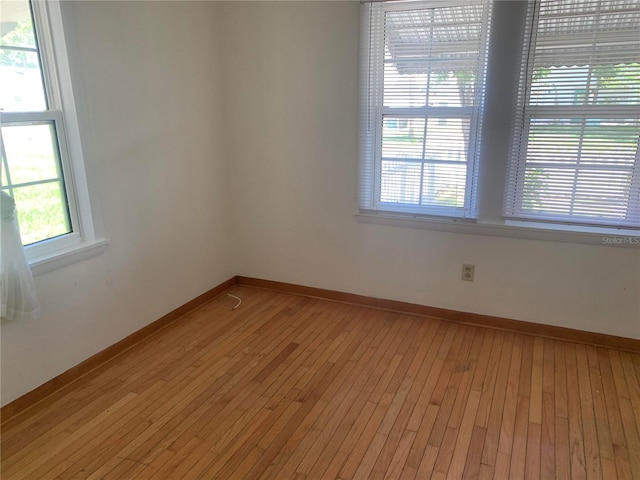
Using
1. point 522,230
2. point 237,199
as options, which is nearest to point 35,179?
point 237,199

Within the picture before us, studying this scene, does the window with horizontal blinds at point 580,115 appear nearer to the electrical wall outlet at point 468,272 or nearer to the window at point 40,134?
the electrical wall outlet at point 468,272

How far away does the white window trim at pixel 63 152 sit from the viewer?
2.14 m

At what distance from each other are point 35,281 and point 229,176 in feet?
5.44

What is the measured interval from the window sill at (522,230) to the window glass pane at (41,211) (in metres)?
1.81

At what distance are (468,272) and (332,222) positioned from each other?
1.00m

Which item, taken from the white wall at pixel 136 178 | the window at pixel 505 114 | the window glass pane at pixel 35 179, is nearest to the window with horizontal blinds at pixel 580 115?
the window at pixel 505 114

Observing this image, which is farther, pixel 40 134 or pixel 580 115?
pixel 580 115

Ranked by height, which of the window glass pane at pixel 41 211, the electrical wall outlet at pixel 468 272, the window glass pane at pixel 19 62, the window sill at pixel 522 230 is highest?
the window glass pane at pixel 19 62

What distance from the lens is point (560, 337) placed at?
112 inches

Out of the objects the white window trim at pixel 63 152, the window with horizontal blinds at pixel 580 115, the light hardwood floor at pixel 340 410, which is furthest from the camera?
the window with horizontal blinds at pixel 580 115

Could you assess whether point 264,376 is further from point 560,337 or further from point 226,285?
point 560,337

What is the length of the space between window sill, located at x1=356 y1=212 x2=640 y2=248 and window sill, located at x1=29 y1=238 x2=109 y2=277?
5.42 feet

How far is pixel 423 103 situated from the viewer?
281 centimetres

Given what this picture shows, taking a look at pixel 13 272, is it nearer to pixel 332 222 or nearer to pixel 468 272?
pixel 332 222
